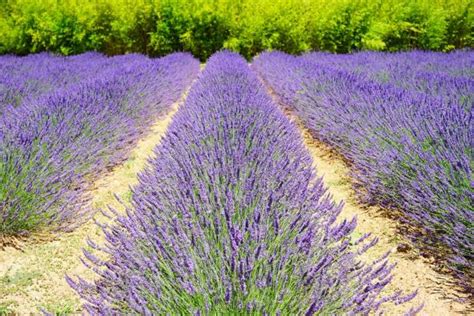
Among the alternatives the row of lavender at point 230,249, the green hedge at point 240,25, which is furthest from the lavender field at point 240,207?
the green hedge at point 240,25

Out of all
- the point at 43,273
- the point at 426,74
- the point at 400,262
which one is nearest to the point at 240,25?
the point at 426,74

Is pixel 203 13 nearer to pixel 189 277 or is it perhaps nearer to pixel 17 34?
pixel 17 34

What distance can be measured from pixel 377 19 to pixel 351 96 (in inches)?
335

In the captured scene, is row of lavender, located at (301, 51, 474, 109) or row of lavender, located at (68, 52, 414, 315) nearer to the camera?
row of lavender, located at (68, 52, 414, 315)

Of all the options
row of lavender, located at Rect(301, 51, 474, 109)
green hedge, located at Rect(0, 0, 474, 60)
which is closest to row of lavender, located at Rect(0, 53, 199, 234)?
row of lavender, located at Rect(301, 51, 474, 109)

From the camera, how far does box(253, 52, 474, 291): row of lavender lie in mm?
2127

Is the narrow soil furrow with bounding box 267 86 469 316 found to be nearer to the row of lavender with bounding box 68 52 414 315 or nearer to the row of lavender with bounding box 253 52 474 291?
the row of lavender with bounding box 253 52 474 291

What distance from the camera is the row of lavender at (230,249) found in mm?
1292

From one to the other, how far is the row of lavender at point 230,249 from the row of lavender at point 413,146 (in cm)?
72

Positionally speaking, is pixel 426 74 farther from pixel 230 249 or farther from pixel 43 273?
pixel 43 273

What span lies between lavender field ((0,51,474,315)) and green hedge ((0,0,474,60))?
7064 mm

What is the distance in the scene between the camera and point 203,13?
1145 cm

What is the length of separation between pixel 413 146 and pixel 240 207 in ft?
5.02

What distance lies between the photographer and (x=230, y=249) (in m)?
1.46
